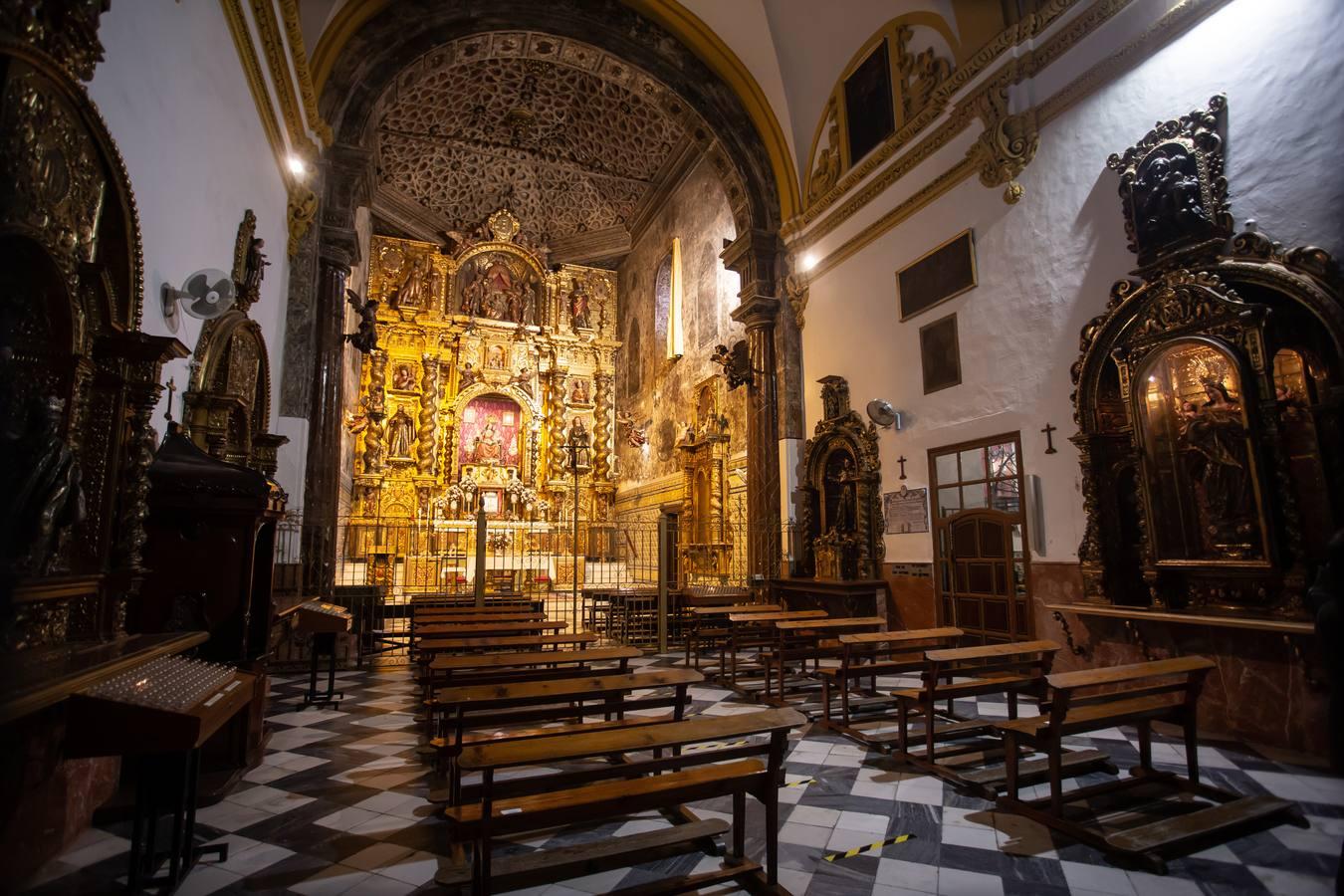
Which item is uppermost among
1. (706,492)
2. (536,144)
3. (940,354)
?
(536,144)

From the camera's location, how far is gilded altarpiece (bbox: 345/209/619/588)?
58.0ft

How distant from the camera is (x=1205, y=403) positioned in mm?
5062

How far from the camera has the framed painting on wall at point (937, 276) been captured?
25.6 feet

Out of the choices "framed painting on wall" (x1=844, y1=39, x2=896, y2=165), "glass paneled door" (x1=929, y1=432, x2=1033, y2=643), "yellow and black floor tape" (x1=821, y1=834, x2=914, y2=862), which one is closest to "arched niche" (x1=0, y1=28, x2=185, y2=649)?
"yellow and black floor tape" (x1=821, y1=834, x2=914, y2=862)

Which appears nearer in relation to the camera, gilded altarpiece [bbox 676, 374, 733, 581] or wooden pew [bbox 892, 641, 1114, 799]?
wooden pew [bbox 892, 641, 1114, 799]

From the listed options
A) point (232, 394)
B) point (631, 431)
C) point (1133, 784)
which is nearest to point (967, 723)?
point (1133, 784)

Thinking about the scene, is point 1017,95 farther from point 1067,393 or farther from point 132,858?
point 132,858

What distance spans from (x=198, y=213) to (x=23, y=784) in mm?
4005

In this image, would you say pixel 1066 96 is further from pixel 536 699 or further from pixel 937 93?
pixel 536 699

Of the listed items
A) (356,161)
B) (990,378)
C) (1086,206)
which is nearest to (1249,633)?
(990,378)

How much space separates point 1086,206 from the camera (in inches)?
249

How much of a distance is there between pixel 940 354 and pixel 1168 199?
9.70 ft

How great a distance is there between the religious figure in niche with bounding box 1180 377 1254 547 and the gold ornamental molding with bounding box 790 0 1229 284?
3030mm

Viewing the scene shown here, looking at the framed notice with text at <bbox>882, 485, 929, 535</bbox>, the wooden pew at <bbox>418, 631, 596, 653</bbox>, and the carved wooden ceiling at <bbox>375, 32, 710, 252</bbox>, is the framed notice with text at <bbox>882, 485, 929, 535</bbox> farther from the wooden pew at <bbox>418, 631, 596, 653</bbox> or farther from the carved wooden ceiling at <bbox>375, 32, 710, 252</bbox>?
the carved wooden ceiling at <bbox>375, 32, 710, 252</bbox>
